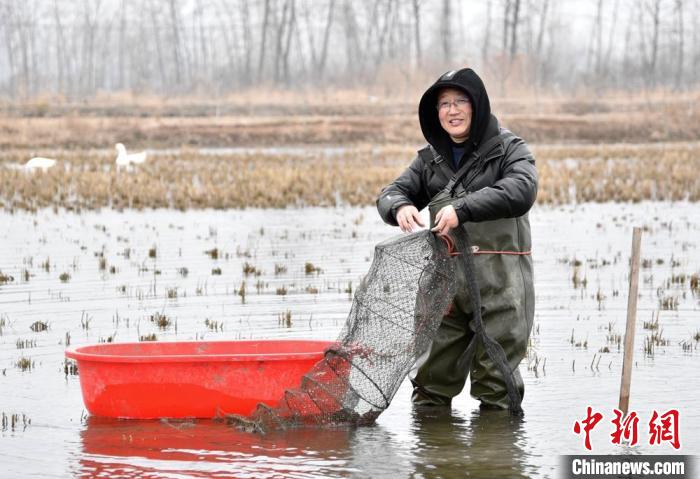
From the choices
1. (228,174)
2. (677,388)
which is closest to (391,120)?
(228,174)

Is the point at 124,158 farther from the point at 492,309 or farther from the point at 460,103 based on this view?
the point at 492,309

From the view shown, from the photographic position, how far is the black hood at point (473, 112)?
21.5 ft

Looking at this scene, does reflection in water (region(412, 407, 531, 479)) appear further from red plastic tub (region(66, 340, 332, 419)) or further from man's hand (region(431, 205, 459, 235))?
man's hand (region(431, 205, 459, 235))

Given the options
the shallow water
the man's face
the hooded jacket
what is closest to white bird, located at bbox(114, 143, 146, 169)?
the shallow water

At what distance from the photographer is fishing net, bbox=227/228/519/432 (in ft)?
21.9

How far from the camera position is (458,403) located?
730 cm

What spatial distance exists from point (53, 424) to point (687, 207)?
16.0 meters

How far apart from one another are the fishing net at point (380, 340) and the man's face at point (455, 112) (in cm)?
55

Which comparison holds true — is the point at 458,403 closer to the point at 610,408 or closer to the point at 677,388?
the point at 610,408

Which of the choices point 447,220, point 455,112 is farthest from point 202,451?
point 455,112

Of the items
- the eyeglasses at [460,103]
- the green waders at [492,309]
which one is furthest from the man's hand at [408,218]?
the eyeglasses at [460,103]

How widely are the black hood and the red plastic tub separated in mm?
1383

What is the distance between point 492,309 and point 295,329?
330 centimetres

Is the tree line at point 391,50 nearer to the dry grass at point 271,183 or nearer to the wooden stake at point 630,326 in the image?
the dry grass at point 271,183
